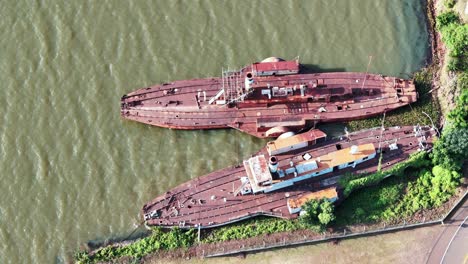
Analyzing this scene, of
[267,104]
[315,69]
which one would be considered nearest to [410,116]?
[315,69]

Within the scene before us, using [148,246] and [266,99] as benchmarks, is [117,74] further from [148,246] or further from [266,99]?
[148,246]

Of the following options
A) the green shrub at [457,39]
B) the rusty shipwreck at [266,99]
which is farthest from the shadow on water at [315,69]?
the green shrub at [457,39]

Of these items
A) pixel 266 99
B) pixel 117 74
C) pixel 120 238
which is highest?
pixel 117 74

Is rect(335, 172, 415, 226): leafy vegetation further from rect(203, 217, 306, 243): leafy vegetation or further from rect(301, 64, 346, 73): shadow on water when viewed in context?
rect(301, 64, 346, 73): shadow on water

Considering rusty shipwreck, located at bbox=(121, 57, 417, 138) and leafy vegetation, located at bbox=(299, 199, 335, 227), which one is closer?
leafy vegetation, located at bbox=(299, 199, 335, 227)

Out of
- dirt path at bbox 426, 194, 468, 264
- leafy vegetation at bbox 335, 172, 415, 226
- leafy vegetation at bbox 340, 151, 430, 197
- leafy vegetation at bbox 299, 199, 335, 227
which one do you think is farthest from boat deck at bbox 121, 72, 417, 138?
dirt path at bbox 426, 194, 468, 264
